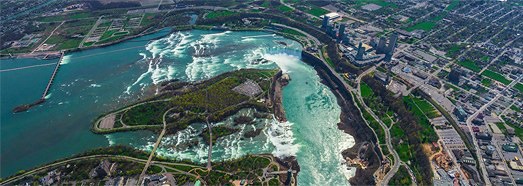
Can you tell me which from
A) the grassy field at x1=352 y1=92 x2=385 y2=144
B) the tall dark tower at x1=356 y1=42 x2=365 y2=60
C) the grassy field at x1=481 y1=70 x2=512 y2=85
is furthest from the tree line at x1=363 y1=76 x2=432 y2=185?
the grassy field at x1=481 y1=70 x2=512 y2=85

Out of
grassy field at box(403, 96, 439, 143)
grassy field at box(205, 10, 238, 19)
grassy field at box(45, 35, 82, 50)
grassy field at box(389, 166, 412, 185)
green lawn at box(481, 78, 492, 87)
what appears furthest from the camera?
grassy field at box(205, 10, 238, 19)

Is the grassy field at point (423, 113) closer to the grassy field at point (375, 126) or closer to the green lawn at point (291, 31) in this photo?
the grassy field at point (375, 126)

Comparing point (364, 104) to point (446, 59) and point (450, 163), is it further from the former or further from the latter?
point (446, 59)

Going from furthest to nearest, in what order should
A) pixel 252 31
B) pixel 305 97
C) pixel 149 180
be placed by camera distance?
1. pixel 252 31
2. pixel 305 97
3. pixel 149 180

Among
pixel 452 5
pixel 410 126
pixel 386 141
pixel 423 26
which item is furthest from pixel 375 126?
pixel 452 5

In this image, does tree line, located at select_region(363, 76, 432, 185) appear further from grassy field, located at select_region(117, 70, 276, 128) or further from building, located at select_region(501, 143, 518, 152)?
grassy field, located at select_region(117, 70, 276, 128)

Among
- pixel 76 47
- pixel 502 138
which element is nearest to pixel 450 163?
pixel 502 138

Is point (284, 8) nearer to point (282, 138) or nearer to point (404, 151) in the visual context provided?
point (282, 138)
